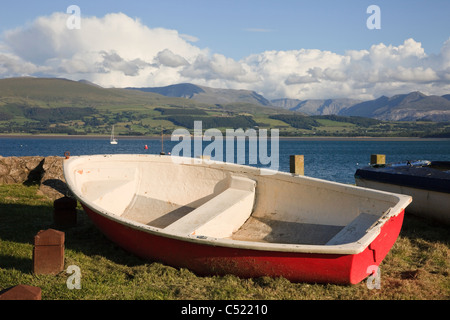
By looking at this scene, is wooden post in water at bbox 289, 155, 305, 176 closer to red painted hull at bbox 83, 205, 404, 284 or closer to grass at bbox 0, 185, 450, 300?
grass at bbox 0, 185, 450, 300

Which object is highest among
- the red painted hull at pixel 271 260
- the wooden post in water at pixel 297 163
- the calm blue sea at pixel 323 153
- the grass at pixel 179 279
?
the wooden post in water at pixel 297 163

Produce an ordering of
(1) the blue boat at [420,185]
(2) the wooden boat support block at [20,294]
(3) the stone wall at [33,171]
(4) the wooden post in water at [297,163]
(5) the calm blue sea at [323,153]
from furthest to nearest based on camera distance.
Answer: (5) the calm blue sea at [323,153] < (3) the stone wall at [33,171] < (4) the wooden post in water at [297,163] < (1) the blue boat at [420,185] < (2) the wooden boat support block at [20,294]

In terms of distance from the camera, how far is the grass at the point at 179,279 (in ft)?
Answer: 17.6

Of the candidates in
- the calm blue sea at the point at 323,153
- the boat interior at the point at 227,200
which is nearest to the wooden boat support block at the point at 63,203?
the boat interior at the point at 227,200

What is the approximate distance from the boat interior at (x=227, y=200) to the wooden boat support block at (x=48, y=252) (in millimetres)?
1022

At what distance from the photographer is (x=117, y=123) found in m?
199

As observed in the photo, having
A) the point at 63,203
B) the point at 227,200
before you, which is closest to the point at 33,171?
the point at 63,203

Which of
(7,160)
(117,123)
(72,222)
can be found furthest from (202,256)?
(117,123)

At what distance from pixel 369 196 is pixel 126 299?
4.17 meters

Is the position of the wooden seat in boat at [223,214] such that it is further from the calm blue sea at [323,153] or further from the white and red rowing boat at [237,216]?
the calm blue sea at [323,153]

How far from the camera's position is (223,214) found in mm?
7871

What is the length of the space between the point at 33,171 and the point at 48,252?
8753 mm

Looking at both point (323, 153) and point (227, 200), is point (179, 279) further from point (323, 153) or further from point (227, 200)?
point (323, 153)
